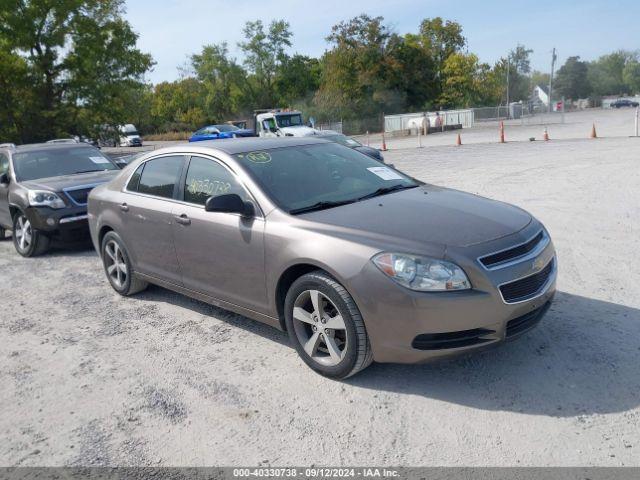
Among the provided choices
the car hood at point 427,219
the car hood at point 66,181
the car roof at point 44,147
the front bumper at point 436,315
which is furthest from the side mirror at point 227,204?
the car roof at point 44,147

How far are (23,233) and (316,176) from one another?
6.03m

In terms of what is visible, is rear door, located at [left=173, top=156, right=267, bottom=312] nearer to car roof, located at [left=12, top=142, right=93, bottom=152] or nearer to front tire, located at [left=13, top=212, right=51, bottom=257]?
front tire, located at [left=13, top=212, right=51, bottom=257]

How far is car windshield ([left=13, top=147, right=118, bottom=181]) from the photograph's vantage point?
933cm

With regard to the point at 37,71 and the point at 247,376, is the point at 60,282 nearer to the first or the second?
the point at 247,376

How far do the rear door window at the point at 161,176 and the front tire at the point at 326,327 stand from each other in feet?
6.12

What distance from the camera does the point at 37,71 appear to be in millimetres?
28922

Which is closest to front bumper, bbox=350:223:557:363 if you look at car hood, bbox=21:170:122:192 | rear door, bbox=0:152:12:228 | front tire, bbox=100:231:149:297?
front tire, bbox=100:231:149:297

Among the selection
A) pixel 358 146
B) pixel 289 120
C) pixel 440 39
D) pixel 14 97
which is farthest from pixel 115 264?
pixel 440 39

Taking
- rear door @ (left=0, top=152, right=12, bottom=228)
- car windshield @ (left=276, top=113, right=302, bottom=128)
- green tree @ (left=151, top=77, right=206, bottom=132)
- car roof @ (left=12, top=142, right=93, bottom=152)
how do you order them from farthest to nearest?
green tree @ (left=151, top=77, right=206, bottom=132) < car windshield @ (left=276, top=113, right=302, bottom=128) < car roof @ (left=12, top=142, right=93, bottom=152) < rear door @ (left=0, top=152, right=12, bottom=228)

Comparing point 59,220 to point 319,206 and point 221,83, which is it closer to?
point 319,206

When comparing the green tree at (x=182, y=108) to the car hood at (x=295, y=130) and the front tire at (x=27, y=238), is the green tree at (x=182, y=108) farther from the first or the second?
the front tire at (x=27, y=238)

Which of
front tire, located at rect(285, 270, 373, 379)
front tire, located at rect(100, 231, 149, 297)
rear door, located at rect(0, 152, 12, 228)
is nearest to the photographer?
front tire, located at rect(285, 270, 373, 379)

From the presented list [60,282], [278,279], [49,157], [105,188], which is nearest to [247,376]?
[278,279]

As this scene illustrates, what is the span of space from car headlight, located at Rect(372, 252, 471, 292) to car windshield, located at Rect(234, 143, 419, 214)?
40.2 inches
